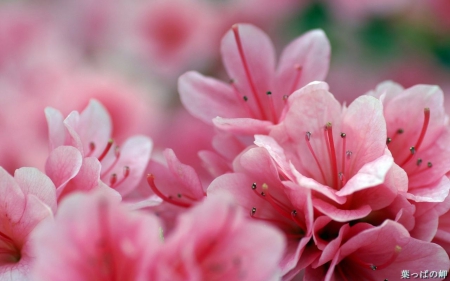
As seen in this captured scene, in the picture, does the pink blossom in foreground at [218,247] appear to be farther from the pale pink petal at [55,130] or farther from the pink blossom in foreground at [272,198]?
the pale pink petal at [55,130]

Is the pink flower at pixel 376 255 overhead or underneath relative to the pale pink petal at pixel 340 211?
underneath

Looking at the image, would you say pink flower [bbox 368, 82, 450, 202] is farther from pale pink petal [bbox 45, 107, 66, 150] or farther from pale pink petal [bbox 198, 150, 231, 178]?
pale pink petal [bbox 45, 107, 66, 150]

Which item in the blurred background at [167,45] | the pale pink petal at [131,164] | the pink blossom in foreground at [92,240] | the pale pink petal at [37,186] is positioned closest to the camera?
the pink blossom in foreground at [92,240]

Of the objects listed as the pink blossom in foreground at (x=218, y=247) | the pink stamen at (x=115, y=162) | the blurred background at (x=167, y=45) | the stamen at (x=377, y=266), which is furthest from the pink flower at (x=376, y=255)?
the blurred background at (x=167, y=45)

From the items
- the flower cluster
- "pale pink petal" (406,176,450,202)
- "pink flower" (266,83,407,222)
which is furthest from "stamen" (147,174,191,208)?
"pale pink petal" (406,176,450,202)

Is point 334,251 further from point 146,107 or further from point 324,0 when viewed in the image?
point 324,0

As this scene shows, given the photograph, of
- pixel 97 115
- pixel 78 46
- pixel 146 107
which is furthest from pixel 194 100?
pixel 78 46
